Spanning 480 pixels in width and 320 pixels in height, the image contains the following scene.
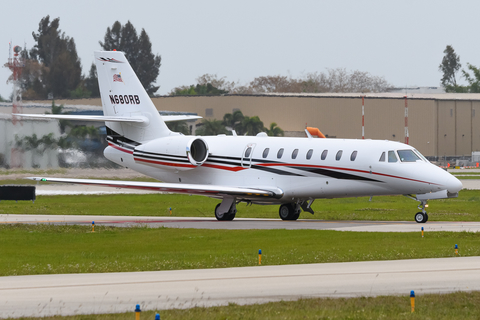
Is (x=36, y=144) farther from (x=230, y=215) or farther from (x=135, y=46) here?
(x=135, y=46)

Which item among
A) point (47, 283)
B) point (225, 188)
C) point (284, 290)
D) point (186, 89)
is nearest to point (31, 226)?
point (225, 188)

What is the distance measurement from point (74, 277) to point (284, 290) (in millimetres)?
4745

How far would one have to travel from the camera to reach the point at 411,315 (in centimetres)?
1166

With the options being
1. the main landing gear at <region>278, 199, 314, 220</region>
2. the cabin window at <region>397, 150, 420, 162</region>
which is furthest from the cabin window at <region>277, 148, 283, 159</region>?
the cabin window at <region>397, 150, 420, 162</region>

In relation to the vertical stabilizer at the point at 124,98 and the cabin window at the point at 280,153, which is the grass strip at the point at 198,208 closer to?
the cabin window at the point at 280,153

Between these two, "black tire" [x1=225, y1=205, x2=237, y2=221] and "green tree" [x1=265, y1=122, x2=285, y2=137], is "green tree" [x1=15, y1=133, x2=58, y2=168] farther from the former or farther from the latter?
"green tree" [x1=265, y1=122, x2=285, y2=137]

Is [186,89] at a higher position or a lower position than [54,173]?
higher

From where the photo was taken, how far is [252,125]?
87.9 metres

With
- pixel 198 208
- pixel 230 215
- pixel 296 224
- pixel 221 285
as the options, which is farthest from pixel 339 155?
pixel 221 285

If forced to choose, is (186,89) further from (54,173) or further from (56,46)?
(54,173)

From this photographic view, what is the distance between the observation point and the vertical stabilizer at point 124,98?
35875mm

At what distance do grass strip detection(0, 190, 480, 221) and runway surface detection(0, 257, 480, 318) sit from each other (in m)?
17.9

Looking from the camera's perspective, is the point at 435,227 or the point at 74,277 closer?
the point at 74,277

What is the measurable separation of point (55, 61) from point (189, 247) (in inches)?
4257
